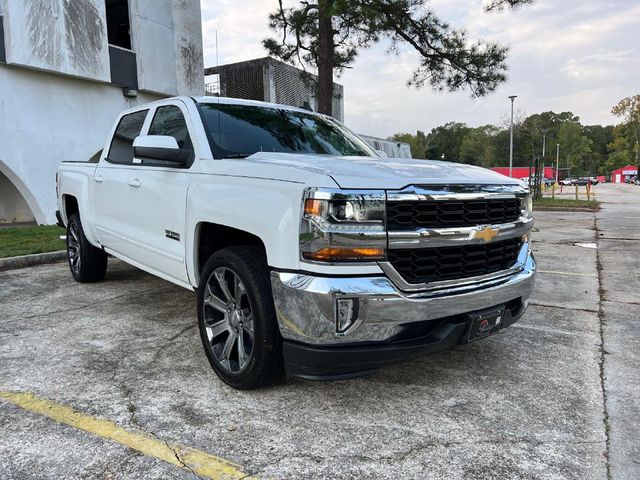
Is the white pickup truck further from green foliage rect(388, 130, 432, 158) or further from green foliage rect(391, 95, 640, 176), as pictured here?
green foliage rect(388, 130, 432, 158)

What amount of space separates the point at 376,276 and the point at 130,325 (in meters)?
2.72

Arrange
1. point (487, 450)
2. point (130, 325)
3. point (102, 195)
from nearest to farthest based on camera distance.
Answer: point (487, 450)
point (130, 325)
point (102, 195)

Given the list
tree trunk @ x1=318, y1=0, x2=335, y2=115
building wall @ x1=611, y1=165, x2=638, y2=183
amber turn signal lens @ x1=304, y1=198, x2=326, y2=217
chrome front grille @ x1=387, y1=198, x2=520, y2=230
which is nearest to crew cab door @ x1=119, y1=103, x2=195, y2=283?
amber turn signal lens @ x1=304, y1=198, x2=326, y2=217

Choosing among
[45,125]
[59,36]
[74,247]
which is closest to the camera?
[74,247]

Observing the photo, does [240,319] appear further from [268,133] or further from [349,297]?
[268,133]

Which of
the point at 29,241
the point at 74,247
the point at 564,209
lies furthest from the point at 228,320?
the point at 564,209

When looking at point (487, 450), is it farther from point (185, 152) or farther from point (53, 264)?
point (53, 264)

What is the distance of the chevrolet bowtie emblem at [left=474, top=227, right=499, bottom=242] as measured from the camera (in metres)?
2.86

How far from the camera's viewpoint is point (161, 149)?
345cm

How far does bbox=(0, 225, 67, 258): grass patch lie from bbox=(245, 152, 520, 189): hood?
6.00 m

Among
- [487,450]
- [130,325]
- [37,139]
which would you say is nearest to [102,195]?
[130,325]

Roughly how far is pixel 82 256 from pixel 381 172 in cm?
427

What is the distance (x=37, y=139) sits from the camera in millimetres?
12656

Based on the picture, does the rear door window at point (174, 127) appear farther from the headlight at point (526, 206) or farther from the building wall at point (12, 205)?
the building wall at point (12, 205)
